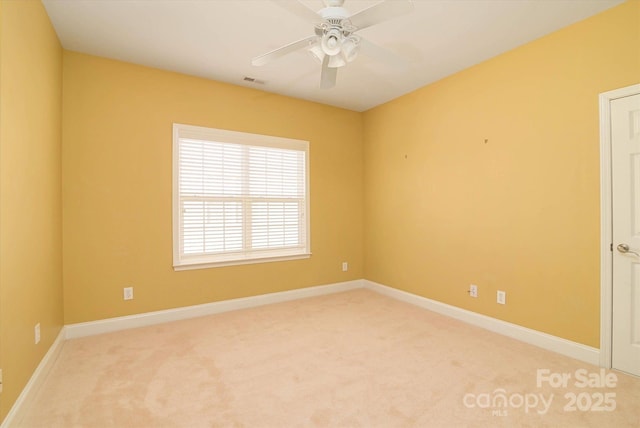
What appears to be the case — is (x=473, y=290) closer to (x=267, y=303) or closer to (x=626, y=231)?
(x=626, y=231)

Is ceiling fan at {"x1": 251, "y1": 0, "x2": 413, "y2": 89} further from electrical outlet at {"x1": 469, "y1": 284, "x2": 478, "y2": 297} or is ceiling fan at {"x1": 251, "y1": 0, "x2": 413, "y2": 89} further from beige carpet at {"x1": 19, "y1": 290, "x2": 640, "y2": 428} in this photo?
electrical outlet at {"x1": 469, "y1": 284, "x2": 478, "y2": 297}

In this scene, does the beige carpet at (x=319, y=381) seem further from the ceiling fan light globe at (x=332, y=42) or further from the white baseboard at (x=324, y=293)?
the ceiling fan light globe at (x=332, y=42)

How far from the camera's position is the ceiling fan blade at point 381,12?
1.63 metres

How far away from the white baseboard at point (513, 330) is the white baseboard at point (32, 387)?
358 centimetres

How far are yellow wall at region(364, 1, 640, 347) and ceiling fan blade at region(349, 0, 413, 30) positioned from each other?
1795mm

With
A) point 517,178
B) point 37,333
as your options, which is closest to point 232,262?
point 37,333

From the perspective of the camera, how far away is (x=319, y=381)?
217 cm

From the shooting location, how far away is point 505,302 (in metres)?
2.98

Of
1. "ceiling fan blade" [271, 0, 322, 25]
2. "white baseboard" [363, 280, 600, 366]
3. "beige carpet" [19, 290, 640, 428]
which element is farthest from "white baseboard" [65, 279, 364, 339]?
"ceiling fan blade" [271, 0, 322, 25]

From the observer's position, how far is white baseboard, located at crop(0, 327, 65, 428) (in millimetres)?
1690

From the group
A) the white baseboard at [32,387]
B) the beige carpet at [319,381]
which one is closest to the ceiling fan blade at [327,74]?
the beige carpet at [319,381]

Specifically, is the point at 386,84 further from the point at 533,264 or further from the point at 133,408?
the point at 133,408

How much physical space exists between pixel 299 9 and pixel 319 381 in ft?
7.72

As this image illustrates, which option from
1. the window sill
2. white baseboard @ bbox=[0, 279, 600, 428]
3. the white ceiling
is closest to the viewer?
white baseboard @ bbox=[0, 279, 600, 428]
